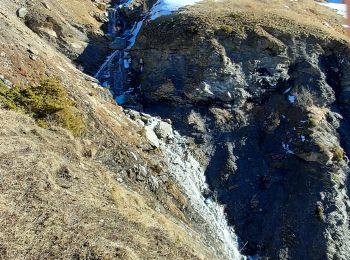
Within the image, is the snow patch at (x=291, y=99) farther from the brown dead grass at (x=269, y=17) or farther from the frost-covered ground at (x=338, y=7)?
the frost-covered ground at (x=338, y=7)

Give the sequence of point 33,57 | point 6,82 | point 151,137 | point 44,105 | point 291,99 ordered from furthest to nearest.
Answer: point 291,99
point 151,137
point 33,57
point 6,82
point 44,105

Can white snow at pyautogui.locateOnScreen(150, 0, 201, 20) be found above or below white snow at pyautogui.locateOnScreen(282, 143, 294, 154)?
above

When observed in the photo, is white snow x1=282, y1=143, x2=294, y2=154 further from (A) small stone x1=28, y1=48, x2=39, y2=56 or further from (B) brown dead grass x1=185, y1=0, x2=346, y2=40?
(A) small stone x1=28, y1=48, x2=39, y2=56

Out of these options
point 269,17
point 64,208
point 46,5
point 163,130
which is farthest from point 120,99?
point 64,208

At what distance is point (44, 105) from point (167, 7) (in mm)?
19765

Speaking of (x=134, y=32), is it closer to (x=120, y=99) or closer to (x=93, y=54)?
(x=93, y=54)

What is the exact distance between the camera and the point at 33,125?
1563 centimetres

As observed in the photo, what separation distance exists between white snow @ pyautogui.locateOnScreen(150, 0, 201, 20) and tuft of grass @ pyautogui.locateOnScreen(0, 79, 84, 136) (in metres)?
16.9

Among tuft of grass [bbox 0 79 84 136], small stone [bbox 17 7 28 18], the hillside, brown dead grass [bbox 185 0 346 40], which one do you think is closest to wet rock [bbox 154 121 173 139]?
the hillside

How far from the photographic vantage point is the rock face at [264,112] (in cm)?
2244

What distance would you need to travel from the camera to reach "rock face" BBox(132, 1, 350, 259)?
22438 millimetres

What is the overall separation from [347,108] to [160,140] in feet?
46.0

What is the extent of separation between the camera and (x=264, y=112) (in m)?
27.5

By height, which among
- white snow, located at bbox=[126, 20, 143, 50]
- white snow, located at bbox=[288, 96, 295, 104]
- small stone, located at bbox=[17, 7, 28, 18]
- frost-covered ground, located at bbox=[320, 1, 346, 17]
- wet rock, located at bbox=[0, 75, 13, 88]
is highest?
wet rock, located at bbox=[0, 75, 13, 88]
